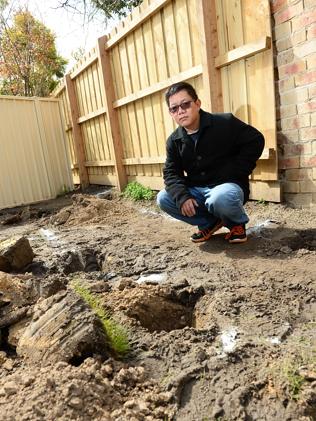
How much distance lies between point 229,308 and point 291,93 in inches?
88.4

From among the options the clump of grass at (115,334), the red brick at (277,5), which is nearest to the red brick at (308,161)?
the red brick at (277,5)

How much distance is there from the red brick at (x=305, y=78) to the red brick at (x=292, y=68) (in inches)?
1.9

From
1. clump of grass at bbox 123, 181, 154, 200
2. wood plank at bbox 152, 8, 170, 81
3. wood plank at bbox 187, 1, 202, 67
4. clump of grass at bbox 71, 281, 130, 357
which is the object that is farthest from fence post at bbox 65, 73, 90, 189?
clump of grass at bbox 71, 281, 130, 357

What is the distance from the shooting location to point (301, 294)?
2.03 metres

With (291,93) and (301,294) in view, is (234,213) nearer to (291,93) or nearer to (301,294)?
(301,294)

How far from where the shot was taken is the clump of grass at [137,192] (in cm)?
557

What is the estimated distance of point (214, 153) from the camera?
3031 millimetres

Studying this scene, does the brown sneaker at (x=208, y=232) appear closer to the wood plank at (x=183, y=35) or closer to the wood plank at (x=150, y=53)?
the wood plank at (x=183, y=35)

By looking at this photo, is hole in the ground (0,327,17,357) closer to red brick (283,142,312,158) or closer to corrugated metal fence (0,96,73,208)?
red brick (283,142,312,158)

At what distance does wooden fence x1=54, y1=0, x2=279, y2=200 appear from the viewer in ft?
12.3

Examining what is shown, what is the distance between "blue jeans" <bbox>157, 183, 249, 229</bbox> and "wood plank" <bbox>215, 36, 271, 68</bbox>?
4.54ft

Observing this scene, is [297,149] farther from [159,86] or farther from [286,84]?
[159,86]

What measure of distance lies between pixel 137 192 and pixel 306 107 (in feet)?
10.1

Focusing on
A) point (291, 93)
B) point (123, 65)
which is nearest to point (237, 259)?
point (291, 93)
